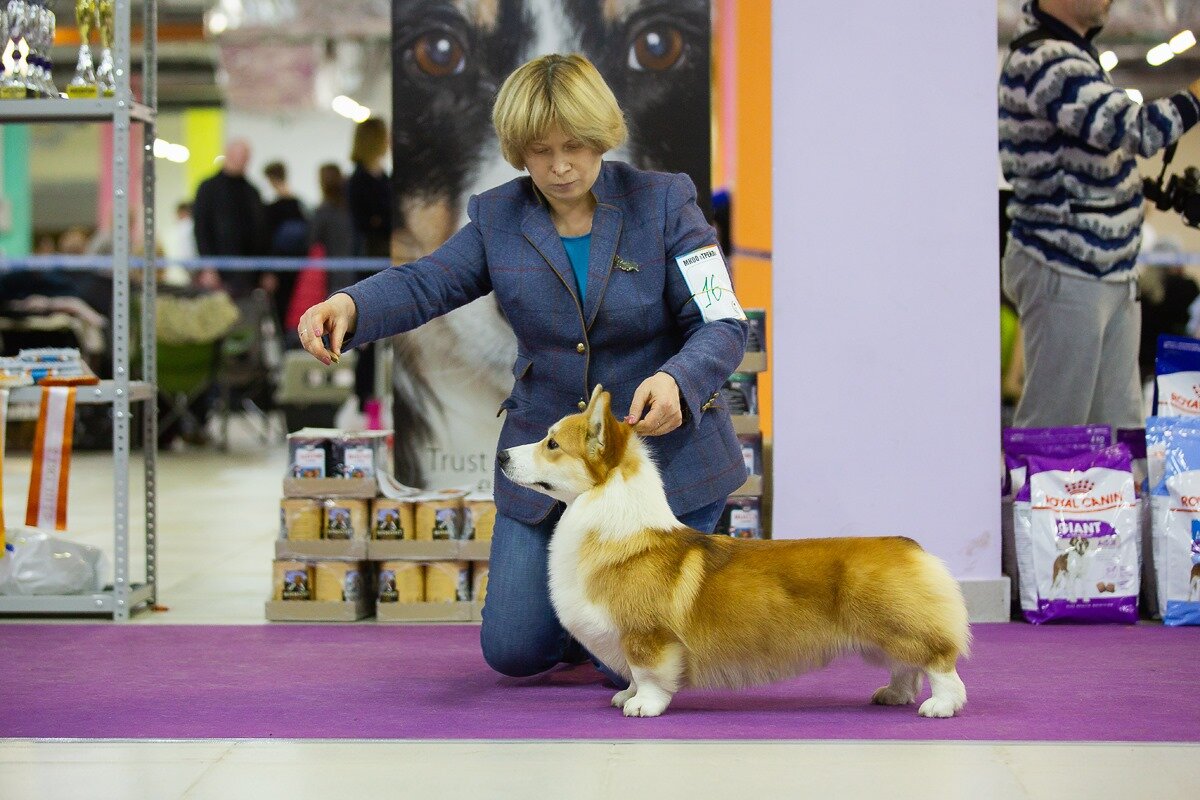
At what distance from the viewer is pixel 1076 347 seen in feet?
12.2

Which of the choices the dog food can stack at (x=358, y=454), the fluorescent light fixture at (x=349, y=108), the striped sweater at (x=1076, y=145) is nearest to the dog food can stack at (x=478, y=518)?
the dog food can stack at (x=358, y=454)

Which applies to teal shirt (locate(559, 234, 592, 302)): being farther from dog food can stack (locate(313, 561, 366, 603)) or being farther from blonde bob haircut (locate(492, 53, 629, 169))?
dog food can stack (locate(313, 561, 366, 603))

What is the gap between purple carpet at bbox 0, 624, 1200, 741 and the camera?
2.31 metres

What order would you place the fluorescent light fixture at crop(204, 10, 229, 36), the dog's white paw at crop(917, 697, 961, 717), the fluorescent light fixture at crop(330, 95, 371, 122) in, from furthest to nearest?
the fluorescent light fixture at crop(330, 95, 371, 122), the fluorescent light fixture at crop(204, 10, 229, 36), the dog's white paw at crop(917, 697, 961, 717)

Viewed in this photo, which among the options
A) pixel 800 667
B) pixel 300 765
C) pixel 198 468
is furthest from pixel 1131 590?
pixel 198 468

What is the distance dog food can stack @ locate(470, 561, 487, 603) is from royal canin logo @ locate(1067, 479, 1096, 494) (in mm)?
1500

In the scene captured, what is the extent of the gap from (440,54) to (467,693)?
214 centimetres

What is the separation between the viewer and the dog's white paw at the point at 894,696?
2.47m

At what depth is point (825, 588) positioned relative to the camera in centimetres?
231

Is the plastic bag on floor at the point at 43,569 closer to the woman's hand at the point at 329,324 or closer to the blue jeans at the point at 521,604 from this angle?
the blue jeans at the point at 521,604

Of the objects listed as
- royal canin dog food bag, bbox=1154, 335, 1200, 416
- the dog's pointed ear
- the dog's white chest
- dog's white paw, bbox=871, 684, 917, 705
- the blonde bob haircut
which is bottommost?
dog's white paw, bbox=871, 684, 917, 705

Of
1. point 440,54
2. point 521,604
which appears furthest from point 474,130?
point 521,604

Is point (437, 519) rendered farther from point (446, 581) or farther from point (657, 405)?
point (657, 405)

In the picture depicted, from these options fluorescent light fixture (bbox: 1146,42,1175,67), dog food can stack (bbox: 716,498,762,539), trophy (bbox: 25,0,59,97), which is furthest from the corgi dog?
fluorescent light fixture (bbox: 1146,42,1175,67)
